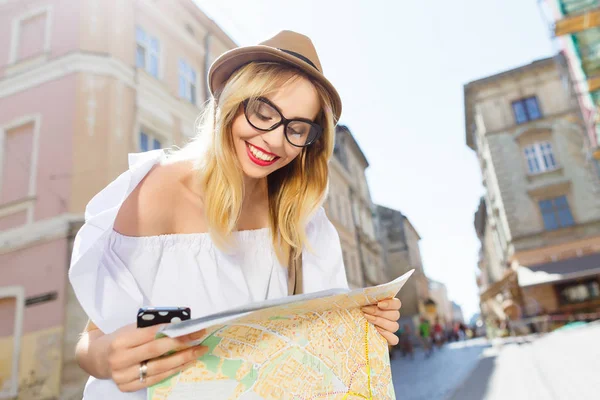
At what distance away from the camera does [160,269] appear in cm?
130

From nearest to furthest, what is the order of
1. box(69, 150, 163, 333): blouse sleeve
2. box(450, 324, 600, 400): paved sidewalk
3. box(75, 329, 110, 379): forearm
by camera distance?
box(75, 329, 110, 379): forearm
box(69, 150, 163, 333): blouse sleeve
box(450, 324, 600, 400): paved sidewalk

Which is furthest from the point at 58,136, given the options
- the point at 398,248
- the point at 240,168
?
the point at 398,248

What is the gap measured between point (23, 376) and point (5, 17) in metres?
8.26

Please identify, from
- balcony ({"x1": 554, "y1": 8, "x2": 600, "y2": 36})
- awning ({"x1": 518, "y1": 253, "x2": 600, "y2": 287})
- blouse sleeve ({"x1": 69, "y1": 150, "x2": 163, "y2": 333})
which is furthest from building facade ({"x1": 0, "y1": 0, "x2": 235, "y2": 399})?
awning ({"x1": 518, "y1": 253, "x2": 600, "y2": 287})

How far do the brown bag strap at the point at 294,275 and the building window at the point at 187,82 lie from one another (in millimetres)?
10991

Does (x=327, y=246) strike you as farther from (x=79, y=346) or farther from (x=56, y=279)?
(x=56, y=279)

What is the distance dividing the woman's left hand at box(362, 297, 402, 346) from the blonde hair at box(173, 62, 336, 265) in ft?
1.52

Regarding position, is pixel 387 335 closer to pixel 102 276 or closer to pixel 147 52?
pixel 102 276

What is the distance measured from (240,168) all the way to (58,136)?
8477mm

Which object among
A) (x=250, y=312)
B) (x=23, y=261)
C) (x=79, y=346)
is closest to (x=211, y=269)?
(x=79, y=346)

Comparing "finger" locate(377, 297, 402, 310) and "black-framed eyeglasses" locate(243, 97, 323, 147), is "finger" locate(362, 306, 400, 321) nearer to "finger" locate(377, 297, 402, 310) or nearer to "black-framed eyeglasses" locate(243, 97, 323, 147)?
"finger" locate(377, 297, 402, 310)

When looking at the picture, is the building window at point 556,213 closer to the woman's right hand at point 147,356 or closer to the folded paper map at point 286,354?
the folded paper map at point 286,354

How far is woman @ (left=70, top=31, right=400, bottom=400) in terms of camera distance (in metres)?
1.16

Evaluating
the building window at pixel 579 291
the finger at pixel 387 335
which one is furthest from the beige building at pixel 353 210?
the finger at pixel 387 335
